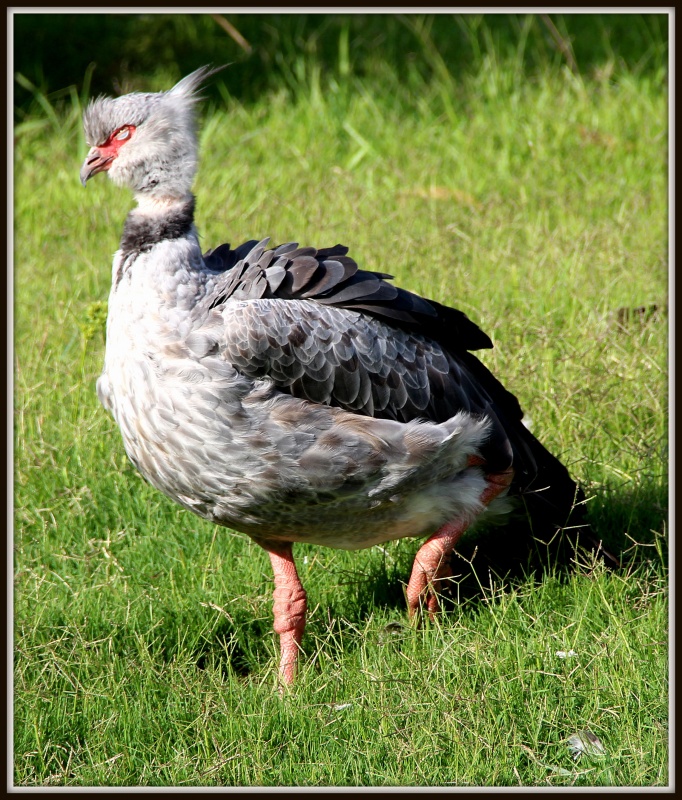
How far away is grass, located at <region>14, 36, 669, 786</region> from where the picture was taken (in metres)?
3.12

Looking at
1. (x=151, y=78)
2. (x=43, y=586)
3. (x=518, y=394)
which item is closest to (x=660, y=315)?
(x=518, y=394)

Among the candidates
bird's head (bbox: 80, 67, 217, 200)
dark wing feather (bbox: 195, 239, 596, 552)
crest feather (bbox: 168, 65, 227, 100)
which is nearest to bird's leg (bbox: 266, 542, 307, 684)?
dark wing feather (bbox: 195, 239, 596, 552)

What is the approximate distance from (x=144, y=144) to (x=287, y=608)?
1.58 metres

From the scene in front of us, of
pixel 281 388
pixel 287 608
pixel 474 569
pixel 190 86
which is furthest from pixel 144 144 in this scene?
pixel 474 569

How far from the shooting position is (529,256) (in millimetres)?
5828

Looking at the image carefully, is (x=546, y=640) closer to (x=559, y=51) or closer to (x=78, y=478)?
(x=78, y=478)

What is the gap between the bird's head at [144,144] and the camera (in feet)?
11.2

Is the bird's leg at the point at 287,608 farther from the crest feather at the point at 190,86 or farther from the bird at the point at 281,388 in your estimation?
the crest feather at the point at 190,86

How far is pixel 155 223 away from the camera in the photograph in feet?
11.0

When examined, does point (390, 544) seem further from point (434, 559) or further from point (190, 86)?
point (190, 86)

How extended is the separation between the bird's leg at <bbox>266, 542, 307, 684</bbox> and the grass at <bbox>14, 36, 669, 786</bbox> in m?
0.08

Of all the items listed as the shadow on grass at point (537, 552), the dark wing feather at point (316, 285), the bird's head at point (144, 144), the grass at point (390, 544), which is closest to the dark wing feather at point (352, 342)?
the dark wing feather at point (316, 285)

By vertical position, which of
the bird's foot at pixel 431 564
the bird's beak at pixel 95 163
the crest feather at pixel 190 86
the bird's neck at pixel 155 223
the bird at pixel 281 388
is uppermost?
the crest feather at pixel 190 86

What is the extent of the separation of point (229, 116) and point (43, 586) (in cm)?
462
